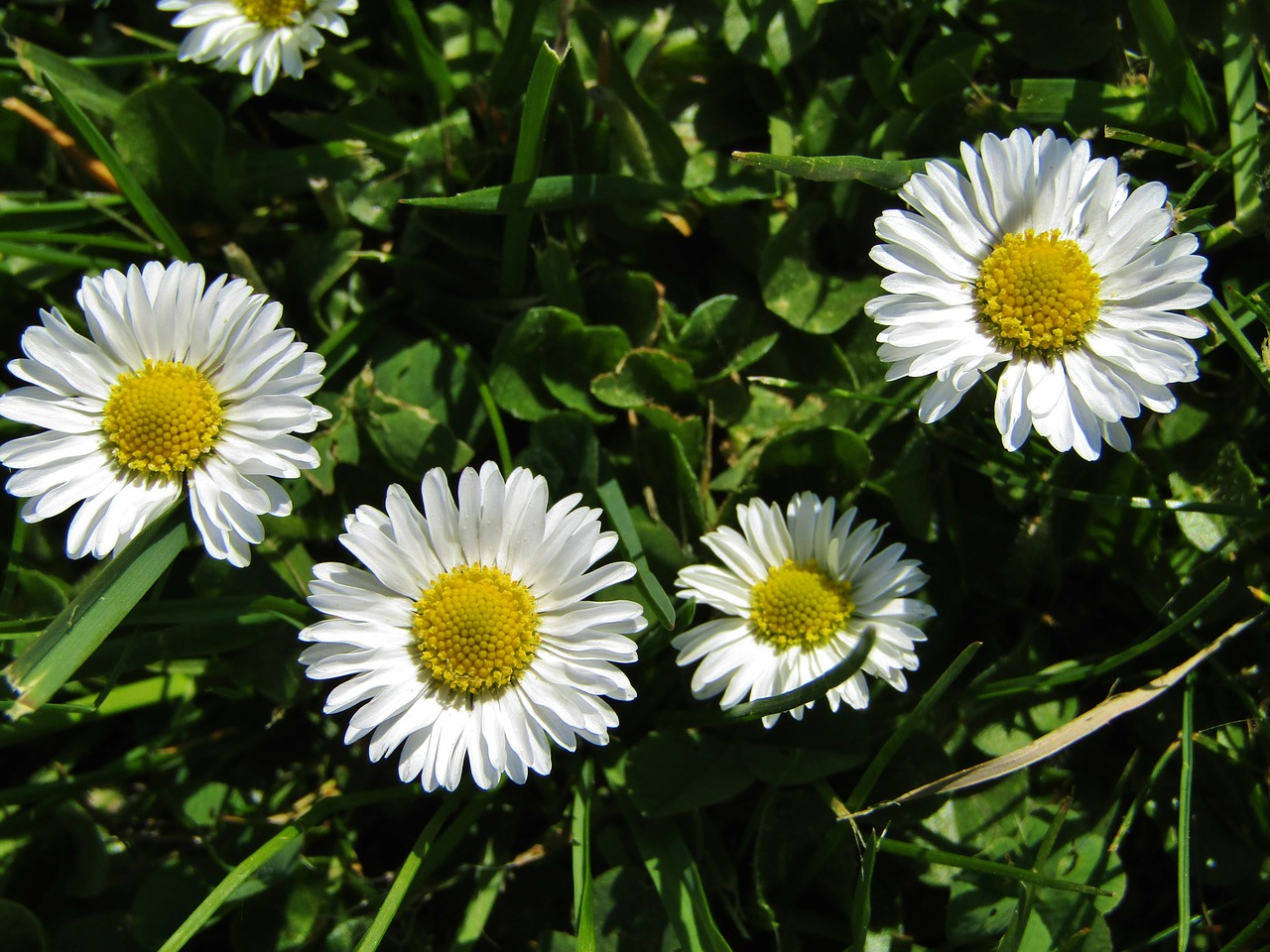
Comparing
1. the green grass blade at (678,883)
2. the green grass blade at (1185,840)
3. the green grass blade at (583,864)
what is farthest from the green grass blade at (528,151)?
the green grass blade at (1185,840)

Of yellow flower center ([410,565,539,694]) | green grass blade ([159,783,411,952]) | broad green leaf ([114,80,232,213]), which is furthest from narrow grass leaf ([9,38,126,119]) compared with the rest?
green grass blade ([159,783,411,952])

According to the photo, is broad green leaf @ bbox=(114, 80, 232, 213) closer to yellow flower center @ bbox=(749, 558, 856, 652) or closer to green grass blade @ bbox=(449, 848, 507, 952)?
yellow flower center @ bbox=(749, 558, 856, 652)

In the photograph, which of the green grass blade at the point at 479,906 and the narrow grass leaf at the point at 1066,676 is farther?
the green grass blade at the point at 479,906

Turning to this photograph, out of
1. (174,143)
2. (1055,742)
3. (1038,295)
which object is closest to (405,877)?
(1055,742)

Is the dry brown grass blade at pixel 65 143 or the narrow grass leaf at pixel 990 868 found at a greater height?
the dry brown grass blade at pixel 65 143

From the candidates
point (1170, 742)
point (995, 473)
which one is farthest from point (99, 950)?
point (1170, 742)

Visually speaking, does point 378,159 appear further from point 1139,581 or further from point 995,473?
point 1139,581

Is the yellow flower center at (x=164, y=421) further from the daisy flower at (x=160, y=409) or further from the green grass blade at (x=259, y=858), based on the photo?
the green grass blade at (x=259, y=858)
